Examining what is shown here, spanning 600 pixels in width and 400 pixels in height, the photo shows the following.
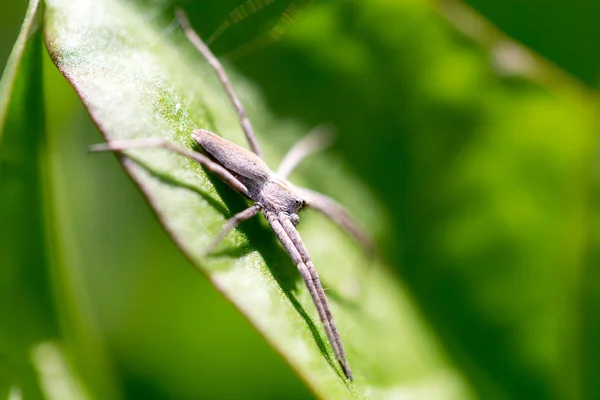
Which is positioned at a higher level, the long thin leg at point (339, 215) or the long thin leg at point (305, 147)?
the long thin leg at point (305, 147)

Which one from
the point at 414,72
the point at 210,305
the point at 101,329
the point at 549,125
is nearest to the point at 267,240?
the point at 210,305

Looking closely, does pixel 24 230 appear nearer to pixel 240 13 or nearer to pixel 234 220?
pixel 234 220

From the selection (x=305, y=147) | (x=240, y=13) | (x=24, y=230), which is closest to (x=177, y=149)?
(x=24, y=230)

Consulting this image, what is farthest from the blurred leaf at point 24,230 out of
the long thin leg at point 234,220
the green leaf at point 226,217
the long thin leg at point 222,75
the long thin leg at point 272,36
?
the long thin leg at point 272,36

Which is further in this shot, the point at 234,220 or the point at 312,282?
the point at 312,282

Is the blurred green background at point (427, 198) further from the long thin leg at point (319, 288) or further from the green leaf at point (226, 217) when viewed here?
the long thin leg at point (319, 288)

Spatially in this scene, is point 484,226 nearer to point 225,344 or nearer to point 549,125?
point 549,125

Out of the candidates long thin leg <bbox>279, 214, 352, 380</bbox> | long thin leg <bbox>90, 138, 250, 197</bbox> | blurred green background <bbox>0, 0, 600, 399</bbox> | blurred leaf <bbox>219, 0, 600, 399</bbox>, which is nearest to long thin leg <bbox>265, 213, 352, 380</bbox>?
long thin leg <bbox>279, 214, 352, 380</bbox>
